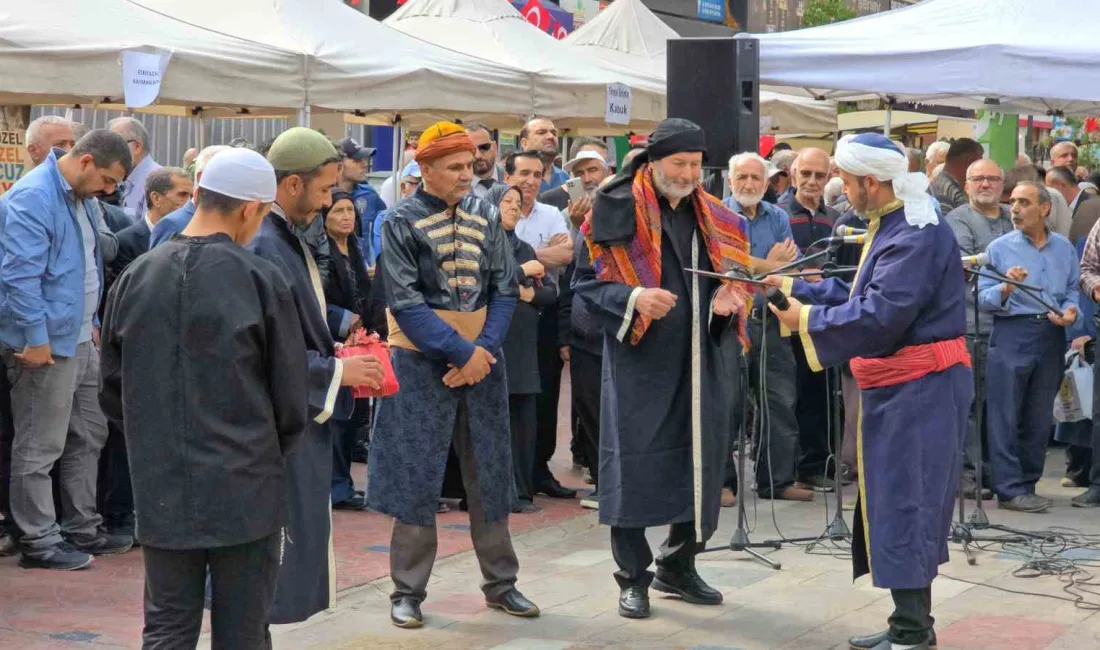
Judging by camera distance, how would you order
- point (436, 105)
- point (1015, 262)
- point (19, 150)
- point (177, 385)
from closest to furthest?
point (177, 385)
point (1015, 262)
point (19, 150)
point (436, 105)

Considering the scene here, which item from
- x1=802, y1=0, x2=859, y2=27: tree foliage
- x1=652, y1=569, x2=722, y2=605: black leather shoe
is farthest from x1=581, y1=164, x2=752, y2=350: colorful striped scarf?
x1=802, y1=0, x2=859, y2=27: tree foliage

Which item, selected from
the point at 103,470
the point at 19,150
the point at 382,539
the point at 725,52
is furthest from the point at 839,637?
the point at 19,150

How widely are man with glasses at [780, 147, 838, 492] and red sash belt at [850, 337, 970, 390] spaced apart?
12.4ft

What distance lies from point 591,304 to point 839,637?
5.59 ft

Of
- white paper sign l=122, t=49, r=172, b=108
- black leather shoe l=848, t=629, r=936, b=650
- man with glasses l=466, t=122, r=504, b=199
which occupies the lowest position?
black leather shoe l=848, t=629, r=936, b=650

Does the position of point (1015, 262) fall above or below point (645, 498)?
above

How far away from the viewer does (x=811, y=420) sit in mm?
9891

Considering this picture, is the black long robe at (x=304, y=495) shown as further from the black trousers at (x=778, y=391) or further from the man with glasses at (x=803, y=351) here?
the man with glasses at (x=803, y=351)

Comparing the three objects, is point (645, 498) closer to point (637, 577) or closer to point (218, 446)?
point (637, 577)

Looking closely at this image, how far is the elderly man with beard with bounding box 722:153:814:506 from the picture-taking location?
29.0 ft

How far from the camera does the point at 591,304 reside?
20.7 ft

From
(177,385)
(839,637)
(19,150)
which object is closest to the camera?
(177,385)

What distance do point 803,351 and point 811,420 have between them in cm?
61

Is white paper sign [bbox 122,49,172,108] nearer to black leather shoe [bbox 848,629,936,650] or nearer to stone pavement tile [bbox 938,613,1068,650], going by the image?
black leather shoe [bbox 848,629,936,650]
